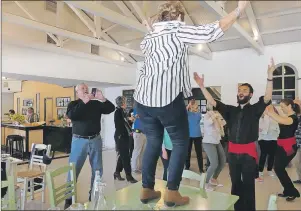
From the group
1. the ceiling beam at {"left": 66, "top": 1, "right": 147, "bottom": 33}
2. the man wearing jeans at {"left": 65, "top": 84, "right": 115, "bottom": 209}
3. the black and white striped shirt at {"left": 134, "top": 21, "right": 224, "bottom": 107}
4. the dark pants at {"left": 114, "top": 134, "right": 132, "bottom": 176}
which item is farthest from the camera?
the dark pants at {"left": 114, "top": 134, "right": 132, "bottom": 176}

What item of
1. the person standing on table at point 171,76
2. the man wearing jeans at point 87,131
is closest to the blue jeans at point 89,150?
the man wearing jeans at point 87,131

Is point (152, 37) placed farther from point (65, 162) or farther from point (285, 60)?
point (65, 162)

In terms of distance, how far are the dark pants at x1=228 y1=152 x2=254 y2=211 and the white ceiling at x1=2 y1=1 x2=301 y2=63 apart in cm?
48

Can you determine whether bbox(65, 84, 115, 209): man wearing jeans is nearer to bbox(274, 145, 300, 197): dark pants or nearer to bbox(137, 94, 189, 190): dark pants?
bbox(137, 94, 189, 190): dark pants

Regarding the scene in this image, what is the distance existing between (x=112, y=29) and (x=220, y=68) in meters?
0.36

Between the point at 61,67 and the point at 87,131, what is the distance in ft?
1.88

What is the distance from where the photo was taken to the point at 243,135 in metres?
1.08

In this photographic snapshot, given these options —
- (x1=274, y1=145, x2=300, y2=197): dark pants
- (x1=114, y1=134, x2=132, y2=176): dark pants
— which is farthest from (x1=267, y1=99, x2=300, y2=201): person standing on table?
(x1=114, y1=134, x2=132, y2=176): dark pants

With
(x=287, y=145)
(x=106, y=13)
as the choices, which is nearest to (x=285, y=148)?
(x=287, y=145)

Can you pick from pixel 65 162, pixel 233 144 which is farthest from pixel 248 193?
pixel 65 162

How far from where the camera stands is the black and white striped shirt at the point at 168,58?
2.13 feet

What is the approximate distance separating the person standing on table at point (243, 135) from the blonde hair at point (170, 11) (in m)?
0.19

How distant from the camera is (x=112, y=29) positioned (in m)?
0.80

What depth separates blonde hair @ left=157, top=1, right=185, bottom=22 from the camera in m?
0.65
